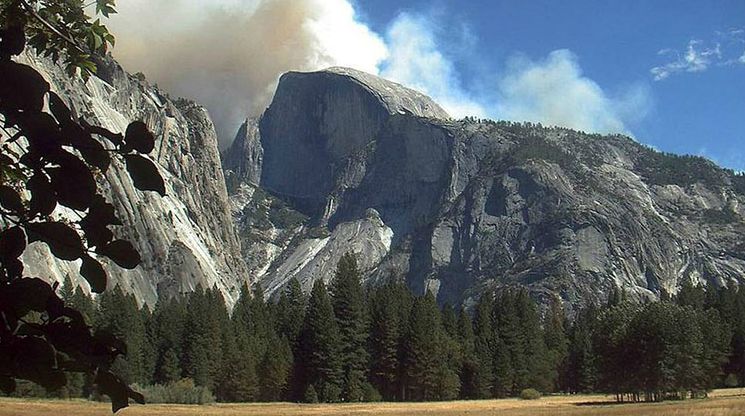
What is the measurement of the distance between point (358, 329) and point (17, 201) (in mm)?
77816

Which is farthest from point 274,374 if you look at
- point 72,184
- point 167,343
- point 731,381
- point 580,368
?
point 72,184

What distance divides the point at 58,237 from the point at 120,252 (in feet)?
0.73

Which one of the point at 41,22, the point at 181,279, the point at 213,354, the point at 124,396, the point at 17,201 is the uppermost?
the point at 181,279

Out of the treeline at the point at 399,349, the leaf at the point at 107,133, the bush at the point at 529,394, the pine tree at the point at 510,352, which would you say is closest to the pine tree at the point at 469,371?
the treeline at the point at 399,349

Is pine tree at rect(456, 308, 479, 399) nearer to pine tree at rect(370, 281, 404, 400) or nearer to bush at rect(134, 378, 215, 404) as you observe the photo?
pine tree at rect(370, 281, 404, 400)

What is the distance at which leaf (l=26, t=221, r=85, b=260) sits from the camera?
2.65 metres

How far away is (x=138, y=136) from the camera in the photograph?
2.78 meters

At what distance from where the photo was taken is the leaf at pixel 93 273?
2.84 meters

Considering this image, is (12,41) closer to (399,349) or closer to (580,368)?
(399,349)

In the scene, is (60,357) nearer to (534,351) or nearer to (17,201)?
(17,201)

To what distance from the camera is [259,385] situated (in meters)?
75.7

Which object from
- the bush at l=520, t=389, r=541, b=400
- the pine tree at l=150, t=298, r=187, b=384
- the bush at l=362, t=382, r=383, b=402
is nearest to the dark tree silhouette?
the bush at l=362, t=382, r=383, b=402

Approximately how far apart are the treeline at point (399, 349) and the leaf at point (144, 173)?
64.9 meters

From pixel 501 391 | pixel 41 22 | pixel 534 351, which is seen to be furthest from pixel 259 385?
pixel 41 22
